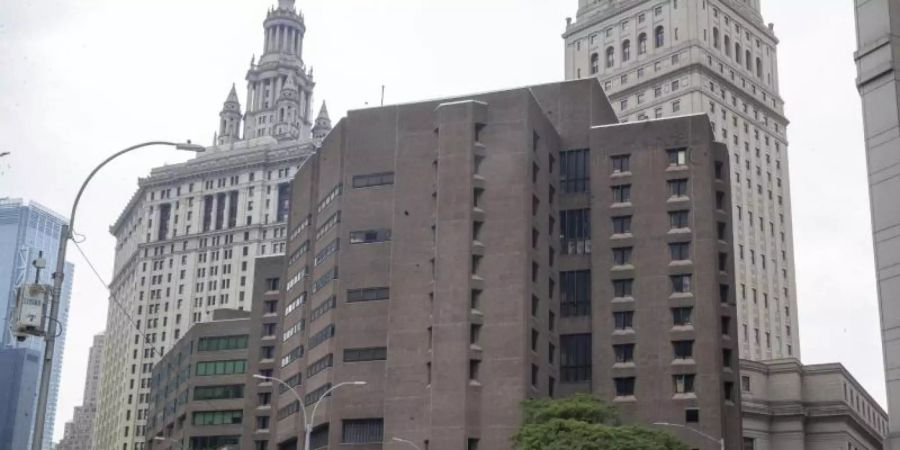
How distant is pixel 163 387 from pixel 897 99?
154 metres

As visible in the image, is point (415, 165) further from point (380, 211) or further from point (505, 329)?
point (505, 329)

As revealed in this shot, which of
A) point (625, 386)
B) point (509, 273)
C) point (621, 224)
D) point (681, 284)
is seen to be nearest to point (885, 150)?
point (509, 273)

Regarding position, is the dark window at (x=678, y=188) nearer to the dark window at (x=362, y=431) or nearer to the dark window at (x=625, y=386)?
the dark window at (x=625, y=386)

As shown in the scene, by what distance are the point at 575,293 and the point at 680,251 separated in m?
10.9

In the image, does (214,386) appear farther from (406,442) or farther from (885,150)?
(885,150)

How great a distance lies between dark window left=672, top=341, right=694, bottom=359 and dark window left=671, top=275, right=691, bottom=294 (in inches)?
194

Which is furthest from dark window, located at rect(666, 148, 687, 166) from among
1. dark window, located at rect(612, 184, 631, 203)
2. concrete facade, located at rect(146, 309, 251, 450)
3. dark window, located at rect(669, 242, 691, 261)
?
concrete facade, located at rect(146, 309, 251, 450)

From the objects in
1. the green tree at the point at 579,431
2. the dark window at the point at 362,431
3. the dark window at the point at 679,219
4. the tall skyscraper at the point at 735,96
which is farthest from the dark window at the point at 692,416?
the tall skyscraper at the point at 735,96

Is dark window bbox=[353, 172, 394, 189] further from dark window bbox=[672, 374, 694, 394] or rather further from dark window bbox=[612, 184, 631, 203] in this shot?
dark window bbox=[672, 374, 694, 394]

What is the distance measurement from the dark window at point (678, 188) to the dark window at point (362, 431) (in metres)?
35.7

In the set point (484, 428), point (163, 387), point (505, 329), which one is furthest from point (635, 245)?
point (163, 387)

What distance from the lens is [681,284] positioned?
114m

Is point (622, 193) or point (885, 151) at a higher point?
point (622, 193)

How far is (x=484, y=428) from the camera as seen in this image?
103000mm
